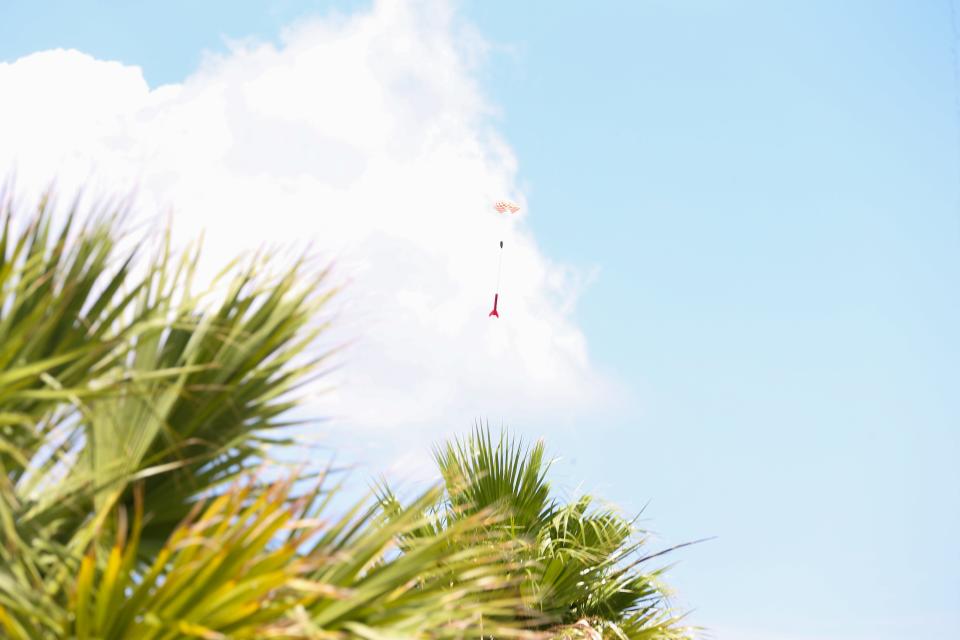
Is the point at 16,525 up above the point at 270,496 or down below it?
below

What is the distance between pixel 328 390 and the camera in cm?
425

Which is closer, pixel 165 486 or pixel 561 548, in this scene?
pixel 165 486

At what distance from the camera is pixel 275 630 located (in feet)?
10.8

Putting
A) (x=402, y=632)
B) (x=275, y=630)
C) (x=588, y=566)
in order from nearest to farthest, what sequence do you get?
(x=275, y=630) → (x=402, y=632) → (x=588, y=566)

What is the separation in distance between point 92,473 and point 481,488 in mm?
4926

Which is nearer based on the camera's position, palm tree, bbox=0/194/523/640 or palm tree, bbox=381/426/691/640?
palm tree, bbox=0/194/523/640

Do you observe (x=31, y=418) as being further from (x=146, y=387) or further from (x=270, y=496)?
(x=270, y=496)

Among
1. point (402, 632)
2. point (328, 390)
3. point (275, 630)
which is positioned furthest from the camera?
point (328, 390)

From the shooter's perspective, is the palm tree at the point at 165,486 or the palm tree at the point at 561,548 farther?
the palm tree at the point at 561,548

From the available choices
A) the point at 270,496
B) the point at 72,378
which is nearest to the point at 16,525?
the point at 72,378

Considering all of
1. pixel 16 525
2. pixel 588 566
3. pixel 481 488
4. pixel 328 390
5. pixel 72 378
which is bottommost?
pixel 16 525

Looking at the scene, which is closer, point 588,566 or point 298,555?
point 298,555

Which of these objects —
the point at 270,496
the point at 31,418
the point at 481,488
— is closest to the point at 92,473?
the point at 31,418

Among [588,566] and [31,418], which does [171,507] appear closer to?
[31,418]
